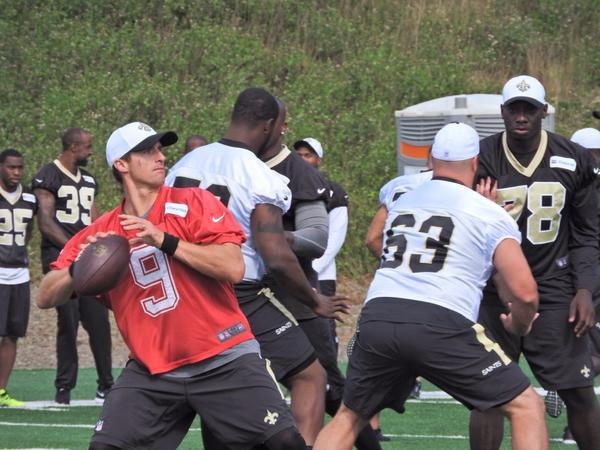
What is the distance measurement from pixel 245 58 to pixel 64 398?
37.3 ft

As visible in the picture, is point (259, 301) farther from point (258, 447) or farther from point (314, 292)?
point (258, 447)

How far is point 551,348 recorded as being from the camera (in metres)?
7.48

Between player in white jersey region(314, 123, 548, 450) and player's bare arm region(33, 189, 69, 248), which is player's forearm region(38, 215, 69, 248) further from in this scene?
player in white jersey region(314, 123, 548, 450)

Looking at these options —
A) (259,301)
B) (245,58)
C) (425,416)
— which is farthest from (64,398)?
(245,58)

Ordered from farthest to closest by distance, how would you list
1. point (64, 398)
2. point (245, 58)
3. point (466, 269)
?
point (245, 58) < point (64, 398) < point (466, 269)

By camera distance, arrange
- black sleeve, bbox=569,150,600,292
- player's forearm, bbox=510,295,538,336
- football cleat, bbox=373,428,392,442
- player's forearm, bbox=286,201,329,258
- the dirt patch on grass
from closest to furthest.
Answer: player's forearm, bbox=510,295,538,336 → player's forearm, bbox=286,201,329,258 → black sleeve, bbox=569,150,600,292 → football cleat, bbox=373,428,392,442 → the dirt patch on grass

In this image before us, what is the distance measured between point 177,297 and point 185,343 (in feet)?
0.63

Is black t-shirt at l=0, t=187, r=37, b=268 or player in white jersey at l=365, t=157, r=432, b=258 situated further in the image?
black t-shirt at l=0, t=187, r=37, b=268

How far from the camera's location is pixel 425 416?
35.1 feet

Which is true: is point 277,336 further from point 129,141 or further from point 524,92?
point 524,92

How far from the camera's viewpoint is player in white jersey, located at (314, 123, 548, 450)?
6.15 meters

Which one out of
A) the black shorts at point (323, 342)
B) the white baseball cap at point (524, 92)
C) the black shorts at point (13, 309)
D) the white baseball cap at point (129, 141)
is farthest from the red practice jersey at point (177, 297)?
the black shorts at point (13, 309)

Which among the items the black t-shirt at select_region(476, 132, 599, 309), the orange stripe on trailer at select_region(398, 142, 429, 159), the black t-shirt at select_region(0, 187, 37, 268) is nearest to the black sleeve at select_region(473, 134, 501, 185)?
the black t-shirt at select_region(476, 132, 599, 309)

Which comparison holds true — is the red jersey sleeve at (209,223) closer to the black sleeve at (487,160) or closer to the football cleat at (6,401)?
the black sleeve at (487,160)
